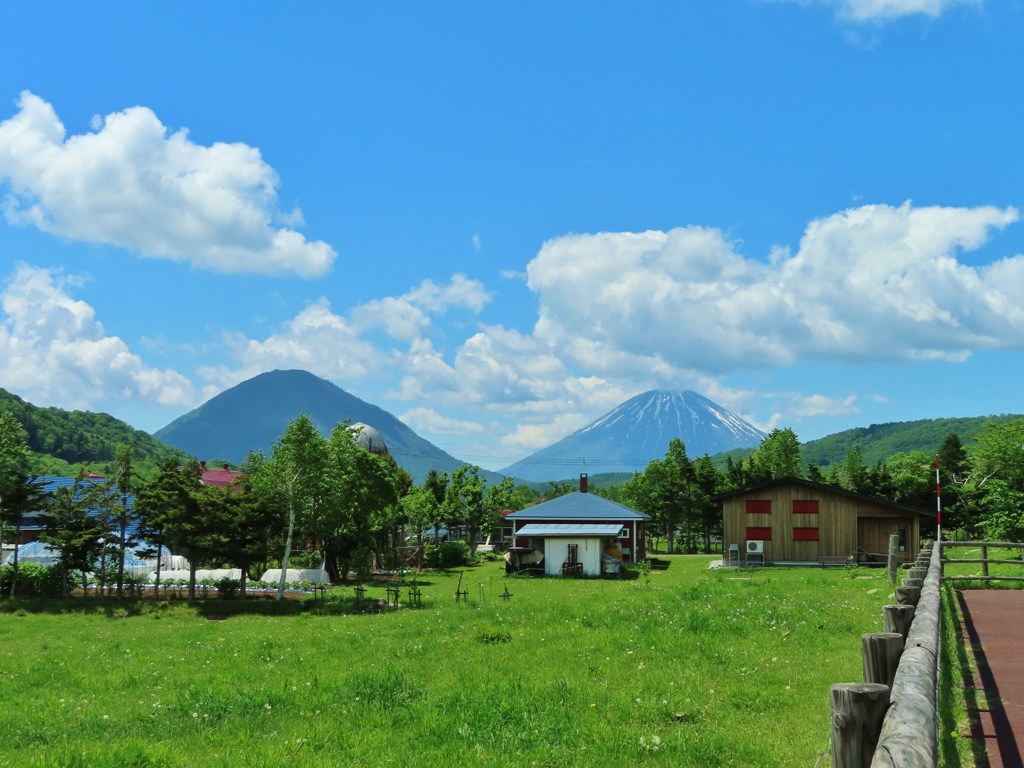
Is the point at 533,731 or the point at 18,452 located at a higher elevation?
the point at 18,452

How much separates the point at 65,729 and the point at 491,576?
47446mm

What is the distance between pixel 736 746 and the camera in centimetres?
855

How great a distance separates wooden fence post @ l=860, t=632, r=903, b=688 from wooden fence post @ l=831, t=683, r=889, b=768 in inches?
45.1

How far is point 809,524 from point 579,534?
16.4m

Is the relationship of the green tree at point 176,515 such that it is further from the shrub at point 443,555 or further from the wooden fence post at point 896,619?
the wooden fence post at point 896,619

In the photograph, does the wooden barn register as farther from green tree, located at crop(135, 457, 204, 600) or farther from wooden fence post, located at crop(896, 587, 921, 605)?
wooden fence post, located at crop(896, 587, 921, 605)

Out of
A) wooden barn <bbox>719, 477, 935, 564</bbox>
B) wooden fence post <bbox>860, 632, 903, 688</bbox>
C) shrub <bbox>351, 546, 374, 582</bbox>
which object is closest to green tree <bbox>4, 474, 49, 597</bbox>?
shrub <bbox>351, 546, 374, 582</bbox>

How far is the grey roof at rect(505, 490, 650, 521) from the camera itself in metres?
67.6

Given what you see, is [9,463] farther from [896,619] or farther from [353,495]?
[896,619]

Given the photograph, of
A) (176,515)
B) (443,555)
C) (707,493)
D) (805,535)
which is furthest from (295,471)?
(707,493)

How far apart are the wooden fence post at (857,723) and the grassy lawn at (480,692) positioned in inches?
179

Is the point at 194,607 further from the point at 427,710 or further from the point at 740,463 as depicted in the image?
the point at 740,463

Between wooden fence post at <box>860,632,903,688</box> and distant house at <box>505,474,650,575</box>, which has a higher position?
wooden fence post at <box>860,632,903,688</box>

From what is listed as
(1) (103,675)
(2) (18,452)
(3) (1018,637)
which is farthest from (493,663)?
(2) (18,452)
